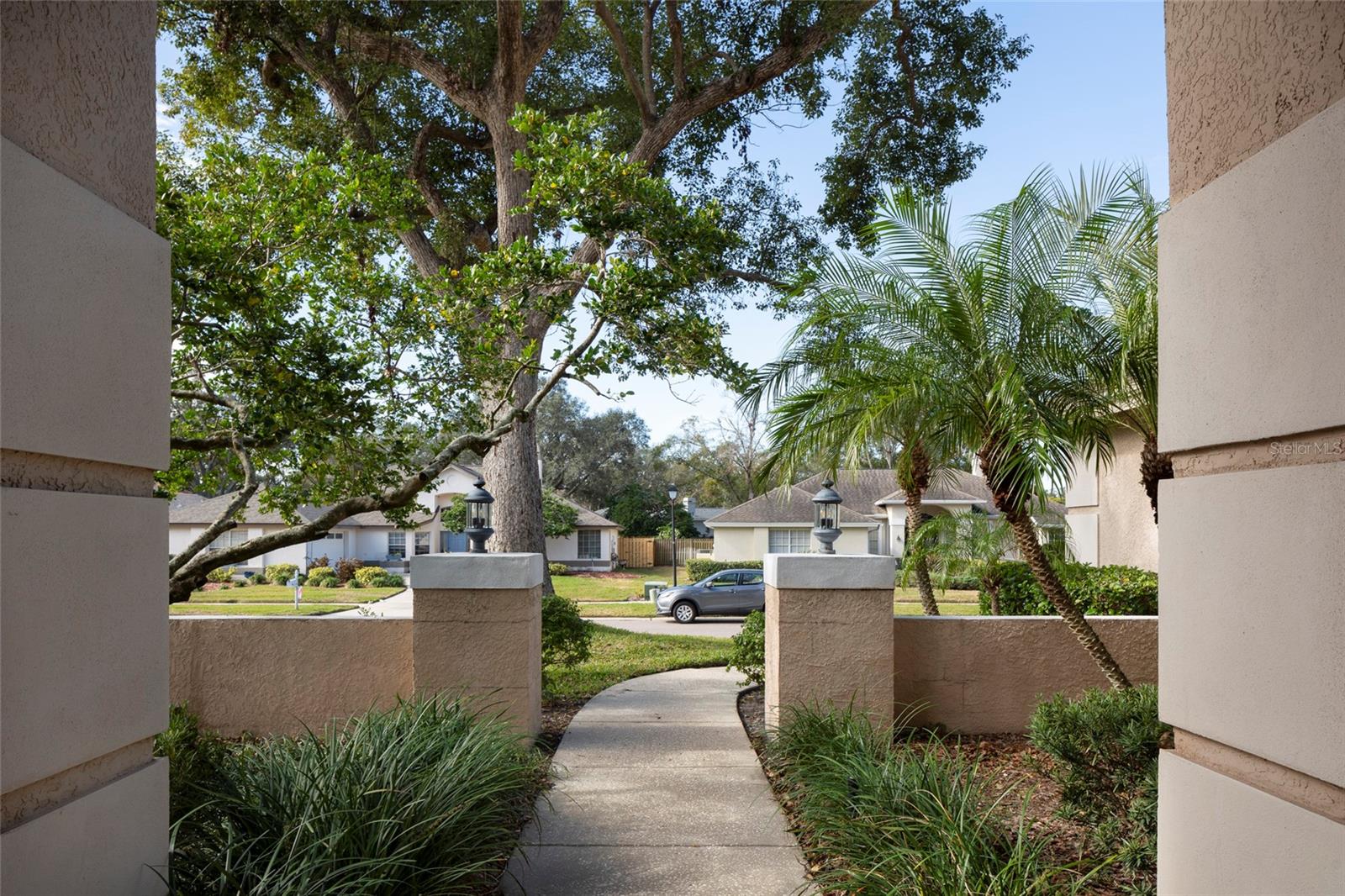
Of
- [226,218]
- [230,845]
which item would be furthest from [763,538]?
[230,845]

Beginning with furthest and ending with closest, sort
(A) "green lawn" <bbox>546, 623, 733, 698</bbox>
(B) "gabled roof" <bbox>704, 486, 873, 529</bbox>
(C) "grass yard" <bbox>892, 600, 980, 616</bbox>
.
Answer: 1. (B) "gabled roof" <bbox>704, 486, 873, 529</bbox>
2. (C) "grass yard" <bbox>892, 600, 980, 616</bbox>
3. (A) "green lawn" <bbox>546, 623, 733, 698</bbox>

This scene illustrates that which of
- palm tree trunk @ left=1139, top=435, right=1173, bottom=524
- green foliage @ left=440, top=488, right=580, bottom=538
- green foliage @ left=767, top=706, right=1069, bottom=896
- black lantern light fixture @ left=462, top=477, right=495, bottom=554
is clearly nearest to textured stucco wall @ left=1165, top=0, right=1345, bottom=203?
green foliage @ left=767, top=706, right=1069, bottom=896

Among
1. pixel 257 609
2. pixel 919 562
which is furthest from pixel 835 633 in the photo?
pixel 257 609

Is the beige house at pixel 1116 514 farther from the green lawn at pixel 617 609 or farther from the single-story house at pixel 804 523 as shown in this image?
the single-story house at pixel 804 523

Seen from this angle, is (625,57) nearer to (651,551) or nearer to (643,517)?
(651,551)

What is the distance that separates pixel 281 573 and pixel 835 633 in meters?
34.1

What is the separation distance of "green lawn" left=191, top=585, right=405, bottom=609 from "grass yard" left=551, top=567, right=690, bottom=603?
618cm

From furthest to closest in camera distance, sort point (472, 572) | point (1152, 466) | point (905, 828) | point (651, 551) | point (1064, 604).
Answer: point (651, 551), point (1152, 466), point (1064, 604), point (472, 572), point (905, 828)

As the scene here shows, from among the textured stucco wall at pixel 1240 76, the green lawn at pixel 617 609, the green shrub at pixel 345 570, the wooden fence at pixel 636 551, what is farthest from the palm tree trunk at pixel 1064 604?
→ the wooden fence at pixel 636 551

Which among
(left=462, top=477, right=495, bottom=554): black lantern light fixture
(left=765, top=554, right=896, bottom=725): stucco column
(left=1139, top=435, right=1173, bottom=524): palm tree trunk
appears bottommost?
(left=765, top=554, right=896, bottom=725): stucco column

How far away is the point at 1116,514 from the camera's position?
1673 centimetres

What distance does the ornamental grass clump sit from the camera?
11.3 ft

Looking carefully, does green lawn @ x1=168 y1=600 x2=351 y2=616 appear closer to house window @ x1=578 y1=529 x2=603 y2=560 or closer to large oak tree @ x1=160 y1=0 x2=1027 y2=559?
large oak tree @ x1=160 y1=0 x2=1027 y2=559

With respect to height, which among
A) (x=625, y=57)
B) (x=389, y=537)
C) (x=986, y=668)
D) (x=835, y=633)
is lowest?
(x=389, y=537)
